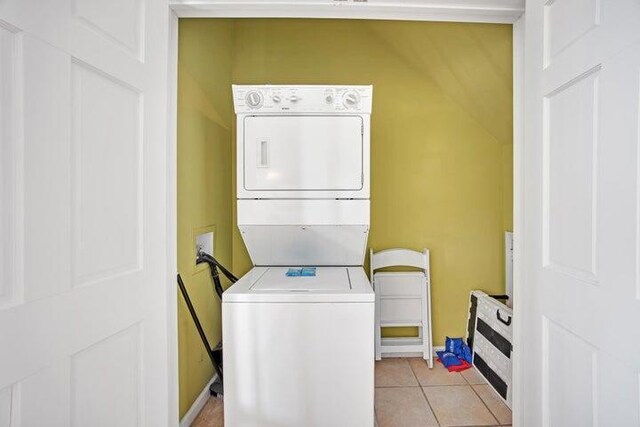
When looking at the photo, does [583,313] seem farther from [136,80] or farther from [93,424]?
[136,80]

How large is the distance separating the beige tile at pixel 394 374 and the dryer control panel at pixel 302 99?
201 centimetres

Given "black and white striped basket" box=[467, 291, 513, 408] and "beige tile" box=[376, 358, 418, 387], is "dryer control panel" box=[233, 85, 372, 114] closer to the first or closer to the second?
"black and white striped basket" box=[467, 291, 513, 408]

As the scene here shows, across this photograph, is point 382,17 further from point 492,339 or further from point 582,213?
point 492,339

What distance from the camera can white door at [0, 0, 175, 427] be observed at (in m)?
0.79

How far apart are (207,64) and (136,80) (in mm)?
1356

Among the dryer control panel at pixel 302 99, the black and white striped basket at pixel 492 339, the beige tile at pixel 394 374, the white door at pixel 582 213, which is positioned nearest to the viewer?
the white door at pixel 582 213

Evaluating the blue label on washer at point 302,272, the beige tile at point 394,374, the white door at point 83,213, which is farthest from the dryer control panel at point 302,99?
the beige tile at point 394,374

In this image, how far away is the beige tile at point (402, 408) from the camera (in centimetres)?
214

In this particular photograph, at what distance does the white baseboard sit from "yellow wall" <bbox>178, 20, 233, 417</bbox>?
0.04m

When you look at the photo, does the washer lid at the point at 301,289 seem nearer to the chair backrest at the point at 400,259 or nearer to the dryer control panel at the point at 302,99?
the chair backrest at the point at 400,259

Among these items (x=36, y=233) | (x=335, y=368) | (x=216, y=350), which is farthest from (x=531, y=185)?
(x=216, y=350)

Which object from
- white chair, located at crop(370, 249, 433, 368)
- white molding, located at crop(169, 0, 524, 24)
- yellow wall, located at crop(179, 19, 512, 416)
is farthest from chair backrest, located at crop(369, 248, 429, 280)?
white molding, located at crop(169, 0, 524, 24)

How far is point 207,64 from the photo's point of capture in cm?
242

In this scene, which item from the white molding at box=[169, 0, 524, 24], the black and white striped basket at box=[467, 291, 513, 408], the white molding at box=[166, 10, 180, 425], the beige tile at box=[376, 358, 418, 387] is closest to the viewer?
the white molding at box=[169, 0, 524, 24]
